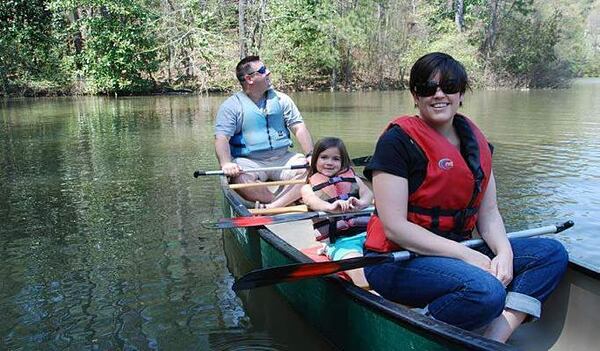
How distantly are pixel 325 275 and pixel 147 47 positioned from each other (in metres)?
25.8

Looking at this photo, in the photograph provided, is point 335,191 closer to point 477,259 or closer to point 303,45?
point 477,259

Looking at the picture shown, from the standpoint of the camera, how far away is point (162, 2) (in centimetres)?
3011

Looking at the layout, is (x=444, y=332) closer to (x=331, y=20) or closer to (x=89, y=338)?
(x=89, y=338)

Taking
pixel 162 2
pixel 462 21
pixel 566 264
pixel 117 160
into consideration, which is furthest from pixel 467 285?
pixel 462 21

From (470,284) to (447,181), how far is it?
0.42 metres

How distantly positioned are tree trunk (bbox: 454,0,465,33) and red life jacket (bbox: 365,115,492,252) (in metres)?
34.4

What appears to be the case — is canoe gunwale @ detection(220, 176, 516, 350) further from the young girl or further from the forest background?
the forest background

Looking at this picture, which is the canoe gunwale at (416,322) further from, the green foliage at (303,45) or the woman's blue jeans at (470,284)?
the green foliage at (303,45)

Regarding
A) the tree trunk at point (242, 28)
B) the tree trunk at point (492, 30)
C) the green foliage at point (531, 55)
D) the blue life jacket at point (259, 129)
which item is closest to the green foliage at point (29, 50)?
the tree trunk at point (242, 28)

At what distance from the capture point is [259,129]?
229 inches

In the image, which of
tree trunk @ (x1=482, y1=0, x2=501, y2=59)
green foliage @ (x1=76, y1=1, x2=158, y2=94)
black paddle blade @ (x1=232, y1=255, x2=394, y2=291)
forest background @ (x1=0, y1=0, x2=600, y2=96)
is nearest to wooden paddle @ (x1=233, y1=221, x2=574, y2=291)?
black paddle blade @ (x1=232, y1=255, x2=394, y2=291)

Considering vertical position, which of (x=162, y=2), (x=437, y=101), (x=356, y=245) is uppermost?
(x=162, y=2)

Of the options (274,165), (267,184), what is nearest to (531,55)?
(274,165)

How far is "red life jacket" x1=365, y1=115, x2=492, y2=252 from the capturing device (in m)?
2.55
